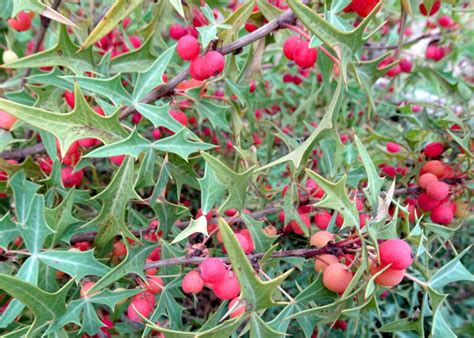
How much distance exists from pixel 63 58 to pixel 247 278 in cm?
57

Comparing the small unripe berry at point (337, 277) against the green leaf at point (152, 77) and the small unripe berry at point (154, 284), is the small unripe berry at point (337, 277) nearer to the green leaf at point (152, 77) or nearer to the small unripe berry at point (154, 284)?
the small unripe berry at point (154, 284)

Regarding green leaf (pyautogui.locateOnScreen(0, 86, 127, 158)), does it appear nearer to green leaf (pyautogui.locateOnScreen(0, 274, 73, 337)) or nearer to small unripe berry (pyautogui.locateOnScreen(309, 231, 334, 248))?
green leaf (pyautogui.locateOnScreen(0, 274, 73, 337))

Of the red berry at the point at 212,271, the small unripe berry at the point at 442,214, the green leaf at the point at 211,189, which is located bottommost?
the small unripe berry at the point at 442,214

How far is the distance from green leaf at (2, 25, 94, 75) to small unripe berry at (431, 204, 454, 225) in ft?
2.38

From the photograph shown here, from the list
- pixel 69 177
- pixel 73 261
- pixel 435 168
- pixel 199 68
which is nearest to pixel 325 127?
pixel 199 68

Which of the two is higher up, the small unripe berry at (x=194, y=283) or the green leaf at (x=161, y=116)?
the green leaf at (x=161, y=116)

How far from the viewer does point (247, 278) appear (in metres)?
0.60

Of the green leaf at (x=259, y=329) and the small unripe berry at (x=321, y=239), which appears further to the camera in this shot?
the small unripe berry at (x=321, y=239)

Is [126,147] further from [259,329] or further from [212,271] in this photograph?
[259,329]

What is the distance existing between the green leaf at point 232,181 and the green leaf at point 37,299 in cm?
26

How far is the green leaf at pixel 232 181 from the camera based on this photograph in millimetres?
741

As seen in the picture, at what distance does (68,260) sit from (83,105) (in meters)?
0.26

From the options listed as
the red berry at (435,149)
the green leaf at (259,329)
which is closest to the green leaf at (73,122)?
the green leaf at (259,329)

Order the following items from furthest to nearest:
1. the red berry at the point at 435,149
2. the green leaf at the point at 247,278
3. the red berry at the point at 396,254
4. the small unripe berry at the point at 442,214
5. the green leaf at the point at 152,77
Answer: the red berry at the point at 435,149 < the small unripe berry at the point at 442,214 < the green leaf at the point at 152,77 < the red berry at the point at 396,254 < the green leaf at the point at 247,278
